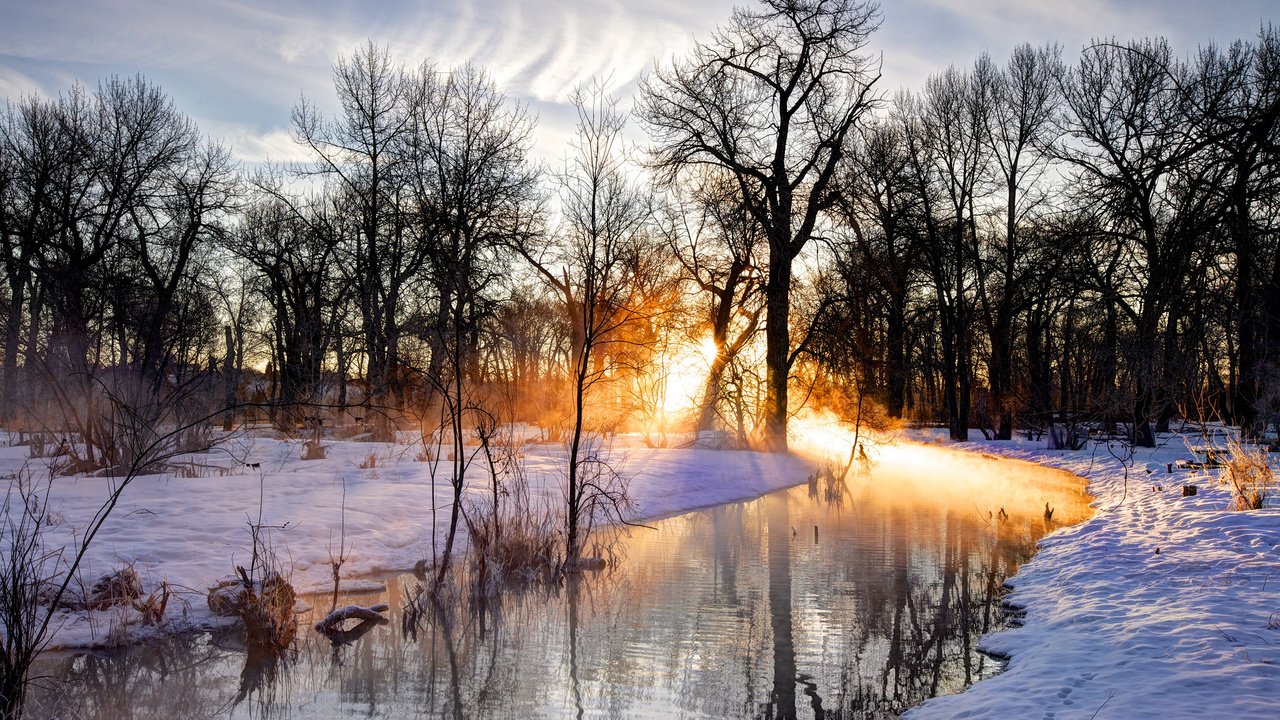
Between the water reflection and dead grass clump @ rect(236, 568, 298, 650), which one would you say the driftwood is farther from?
dead grass clump @ rect(236, 568, 298, 650)

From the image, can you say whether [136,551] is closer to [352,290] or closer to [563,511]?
[563,511]

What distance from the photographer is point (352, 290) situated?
1159 inches

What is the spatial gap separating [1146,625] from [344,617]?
5577mm

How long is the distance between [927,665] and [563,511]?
5.74 meters

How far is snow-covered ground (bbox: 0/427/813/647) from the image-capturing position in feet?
21.7

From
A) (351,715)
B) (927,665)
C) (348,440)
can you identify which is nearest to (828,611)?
(927,665)

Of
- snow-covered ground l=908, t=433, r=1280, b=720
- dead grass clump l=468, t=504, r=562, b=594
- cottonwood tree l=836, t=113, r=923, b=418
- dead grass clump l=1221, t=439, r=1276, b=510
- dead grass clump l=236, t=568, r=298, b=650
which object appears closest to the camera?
snow-covered ground l=908, t=433, r=1280, b=720

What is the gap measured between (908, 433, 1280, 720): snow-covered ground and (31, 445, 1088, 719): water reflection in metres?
0.41

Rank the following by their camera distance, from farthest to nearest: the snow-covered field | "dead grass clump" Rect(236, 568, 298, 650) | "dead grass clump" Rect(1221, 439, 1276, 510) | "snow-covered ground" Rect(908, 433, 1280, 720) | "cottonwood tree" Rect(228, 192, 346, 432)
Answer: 1. "cottonwood tree" Rect(228, 192, 346, 432)
2. "dead grass clump" Rect(1221, 439, 1276, 510)
3. "dead grass clump" Rect(236, 568, 298, 650)
4. the snow-covered field
5. "snow-covered ground" Rect(908, 433, 1280, 720)

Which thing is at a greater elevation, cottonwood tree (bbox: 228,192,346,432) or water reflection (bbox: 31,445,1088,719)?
cottonwood tree (bbox: 228,192,346,432)

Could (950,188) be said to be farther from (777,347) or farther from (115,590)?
(115,590)

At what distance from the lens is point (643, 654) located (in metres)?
5.66

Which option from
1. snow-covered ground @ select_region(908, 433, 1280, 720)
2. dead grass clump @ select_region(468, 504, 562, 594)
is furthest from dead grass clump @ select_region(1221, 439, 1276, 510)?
dead grass clump @ select_region(468, 504, 562, 594)

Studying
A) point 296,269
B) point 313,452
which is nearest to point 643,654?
point 313,452
